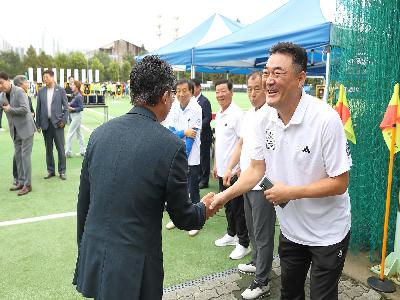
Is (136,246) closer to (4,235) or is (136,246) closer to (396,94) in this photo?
(396,94)

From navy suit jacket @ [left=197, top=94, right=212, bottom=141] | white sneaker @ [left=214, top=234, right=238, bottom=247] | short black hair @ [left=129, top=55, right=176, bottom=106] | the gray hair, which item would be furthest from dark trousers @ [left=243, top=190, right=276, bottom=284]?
the gray hair

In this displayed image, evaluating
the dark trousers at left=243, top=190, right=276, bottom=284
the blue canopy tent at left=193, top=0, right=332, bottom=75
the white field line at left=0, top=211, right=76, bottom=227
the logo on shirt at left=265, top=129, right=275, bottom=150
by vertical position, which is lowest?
the white field line at left=0, top=211, right=76, bottom=227

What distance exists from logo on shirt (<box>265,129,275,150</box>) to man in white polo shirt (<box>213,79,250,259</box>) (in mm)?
1740

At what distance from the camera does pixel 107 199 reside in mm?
1663

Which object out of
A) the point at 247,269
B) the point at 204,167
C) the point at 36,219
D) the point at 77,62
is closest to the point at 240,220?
the point at 247,269

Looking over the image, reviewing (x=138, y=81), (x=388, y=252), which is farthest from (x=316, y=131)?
(x=388, y=252)

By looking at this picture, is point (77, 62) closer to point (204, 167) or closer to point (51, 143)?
point (51, 143)

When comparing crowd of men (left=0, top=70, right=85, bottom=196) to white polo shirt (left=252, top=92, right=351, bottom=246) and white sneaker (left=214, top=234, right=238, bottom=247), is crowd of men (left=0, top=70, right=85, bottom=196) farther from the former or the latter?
white polo shirt (left=252, top=92, right=351, bottom=246)

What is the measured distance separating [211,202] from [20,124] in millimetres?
4881

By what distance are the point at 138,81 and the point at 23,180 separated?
5311 mm

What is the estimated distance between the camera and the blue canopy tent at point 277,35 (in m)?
4.43

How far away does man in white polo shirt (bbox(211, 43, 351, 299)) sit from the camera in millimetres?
1945

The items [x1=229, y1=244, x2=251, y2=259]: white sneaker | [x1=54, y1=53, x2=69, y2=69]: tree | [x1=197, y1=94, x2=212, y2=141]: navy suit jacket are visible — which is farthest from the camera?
[x1=54, y1=53, x2=69, y2=69]: tree

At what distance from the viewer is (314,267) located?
2.17 metres
